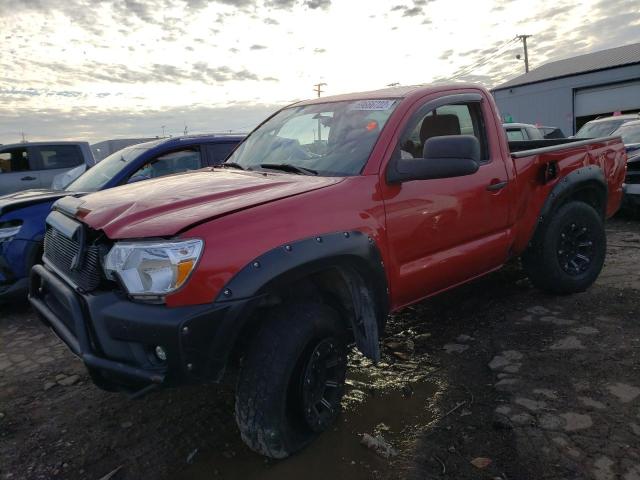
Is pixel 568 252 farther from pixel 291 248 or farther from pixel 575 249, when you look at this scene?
pixel 291 248

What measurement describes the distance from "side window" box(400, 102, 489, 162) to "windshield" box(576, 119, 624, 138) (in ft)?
25.2

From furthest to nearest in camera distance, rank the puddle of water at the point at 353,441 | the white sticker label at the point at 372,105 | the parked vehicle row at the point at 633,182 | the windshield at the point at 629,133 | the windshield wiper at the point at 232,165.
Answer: the windshield at the point at 629,133
the parked vehicle row at the point at 633,182
the windshield wiper at the point at 232,165
the white sticker label at the point at 372,105
the puddle of water at the point at 353,441

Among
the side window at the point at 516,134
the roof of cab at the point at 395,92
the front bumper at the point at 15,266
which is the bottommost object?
the front bumper at the point at 15,266

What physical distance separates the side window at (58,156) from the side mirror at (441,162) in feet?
30.1

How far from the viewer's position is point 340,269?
259 centimetres

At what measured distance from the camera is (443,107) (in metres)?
3.40

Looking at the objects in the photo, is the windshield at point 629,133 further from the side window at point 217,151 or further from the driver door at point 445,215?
the side window at point 217,151

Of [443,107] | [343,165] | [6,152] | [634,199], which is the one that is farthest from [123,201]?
[6,152]

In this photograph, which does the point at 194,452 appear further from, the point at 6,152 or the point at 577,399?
the point at 6,152

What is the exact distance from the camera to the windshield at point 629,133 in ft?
27.9

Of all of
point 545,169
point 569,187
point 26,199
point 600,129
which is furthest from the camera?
point 600,129

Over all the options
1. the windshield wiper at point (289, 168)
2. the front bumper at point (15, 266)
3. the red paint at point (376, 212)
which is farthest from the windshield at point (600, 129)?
the front bumper at point (15, 266)

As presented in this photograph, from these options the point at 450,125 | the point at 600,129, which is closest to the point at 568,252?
the point at 450,125

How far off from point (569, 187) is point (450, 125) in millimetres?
1246
